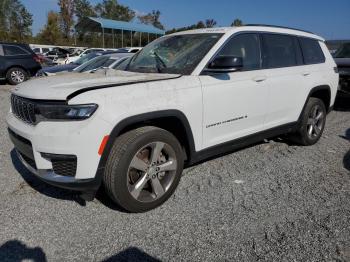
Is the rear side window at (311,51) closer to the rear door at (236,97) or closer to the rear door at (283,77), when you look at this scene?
the rear door at (283,77)

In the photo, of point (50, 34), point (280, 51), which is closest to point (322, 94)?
point (280, 51)

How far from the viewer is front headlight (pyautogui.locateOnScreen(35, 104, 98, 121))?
273 cm

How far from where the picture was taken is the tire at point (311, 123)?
16.5 feet

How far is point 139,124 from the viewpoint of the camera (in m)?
3.19

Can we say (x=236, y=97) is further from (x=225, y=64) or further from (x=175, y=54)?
(x=175, y=54)

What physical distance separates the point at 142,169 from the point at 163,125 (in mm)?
533

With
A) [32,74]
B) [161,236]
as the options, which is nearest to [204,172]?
[161,236]

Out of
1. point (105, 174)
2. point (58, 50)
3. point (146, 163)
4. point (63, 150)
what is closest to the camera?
point (63, 150)

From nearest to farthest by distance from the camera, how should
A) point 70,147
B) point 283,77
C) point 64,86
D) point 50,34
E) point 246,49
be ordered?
point 70,147 → point 64,86 → point 246,49 → point 283,77 → point 50,34

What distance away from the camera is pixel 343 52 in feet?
31.1

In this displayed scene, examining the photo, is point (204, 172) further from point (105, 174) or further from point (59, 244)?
point (59, 244)

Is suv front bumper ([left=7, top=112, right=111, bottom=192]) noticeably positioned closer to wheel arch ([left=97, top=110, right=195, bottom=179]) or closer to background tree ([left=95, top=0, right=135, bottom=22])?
wheel arch ([left=97, top=110, right=195, bottom=179])

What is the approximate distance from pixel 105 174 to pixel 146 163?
16.3 inches

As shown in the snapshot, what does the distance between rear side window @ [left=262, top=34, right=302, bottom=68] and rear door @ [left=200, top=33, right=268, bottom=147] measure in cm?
16
